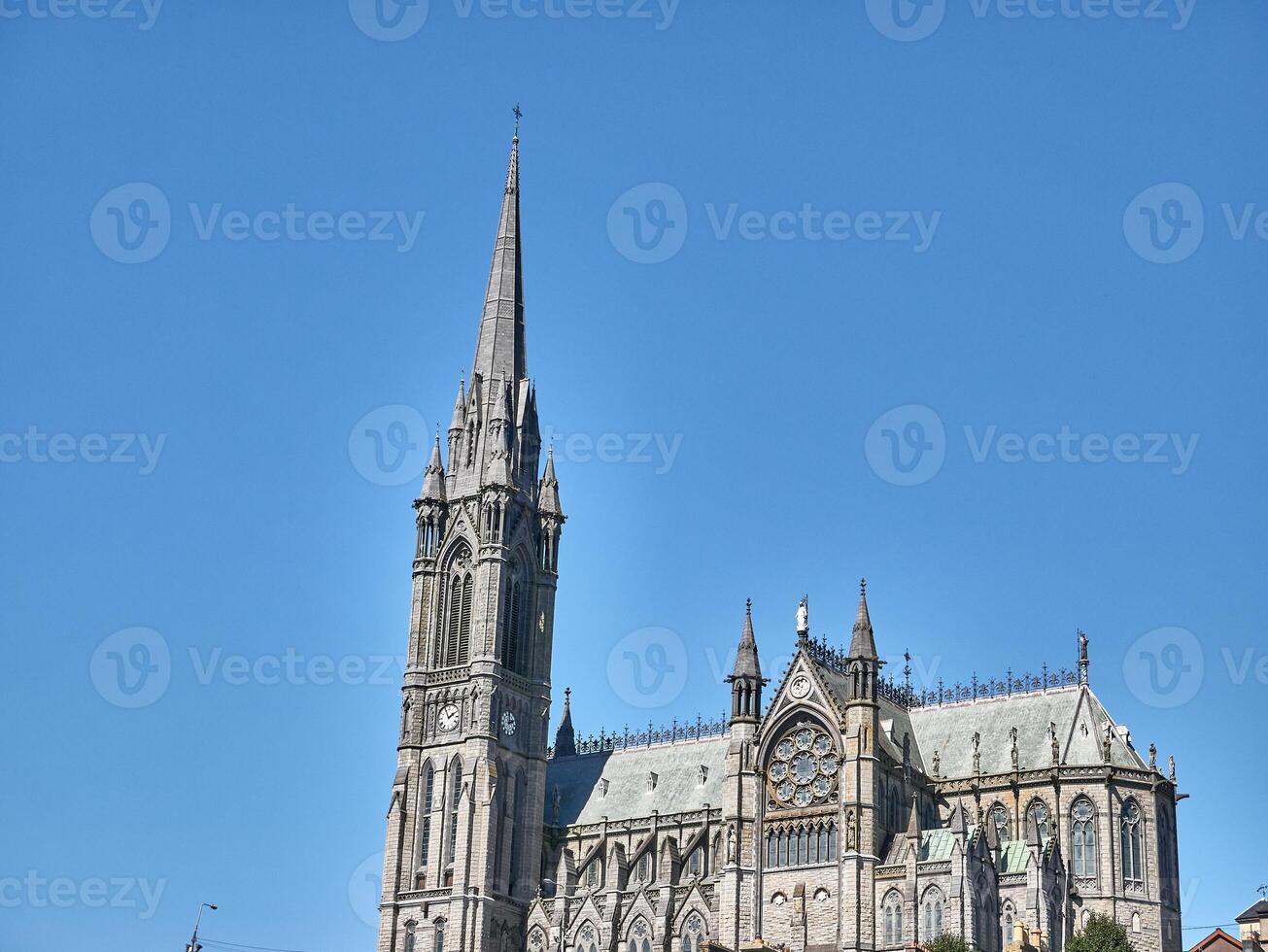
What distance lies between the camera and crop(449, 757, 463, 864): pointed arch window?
415ft

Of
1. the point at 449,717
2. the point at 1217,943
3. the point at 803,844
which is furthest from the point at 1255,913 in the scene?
the point at 449,717

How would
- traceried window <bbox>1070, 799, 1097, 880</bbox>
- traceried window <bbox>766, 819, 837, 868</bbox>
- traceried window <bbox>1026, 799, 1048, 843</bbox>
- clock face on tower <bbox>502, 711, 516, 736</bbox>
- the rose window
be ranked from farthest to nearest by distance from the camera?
clock face on tower <bbox>502, 711, 516, 736</bbox>
traceried window <bbox>1026, 799, 1048, 843</bbox>
the rose window
traceried window <bbox>1070, 799, 1097, 880</bbox>
traceried window <bbox>766, 819, 837, 868</bbox>

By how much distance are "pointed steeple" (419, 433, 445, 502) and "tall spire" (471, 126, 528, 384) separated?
7568mm

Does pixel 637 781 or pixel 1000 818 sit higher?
pixel 637 781

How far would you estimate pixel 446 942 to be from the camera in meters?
123

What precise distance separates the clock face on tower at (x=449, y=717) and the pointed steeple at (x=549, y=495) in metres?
15.4

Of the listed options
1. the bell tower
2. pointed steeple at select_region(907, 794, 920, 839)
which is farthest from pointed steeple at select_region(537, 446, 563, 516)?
pointed steeple at select_region(907, 794, 920, 839)

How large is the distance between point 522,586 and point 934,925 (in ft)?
131

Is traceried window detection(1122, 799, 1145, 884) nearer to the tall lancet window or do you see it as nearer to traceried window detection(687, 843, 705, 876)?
traceried window detection(687, 843, 705, 876)

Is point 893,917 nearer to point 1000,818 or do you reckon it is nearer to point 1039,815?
point 1000,818

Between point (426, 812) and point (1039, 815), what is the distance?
38848 millimetres

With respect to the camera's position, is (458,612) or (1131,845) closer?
(1131,845)

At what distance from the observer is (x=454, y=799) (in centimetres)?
12781

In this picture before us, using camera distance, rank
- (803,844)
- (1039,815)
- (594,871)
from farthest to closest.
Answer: (594,871) < (1039,815) < (803,844)
